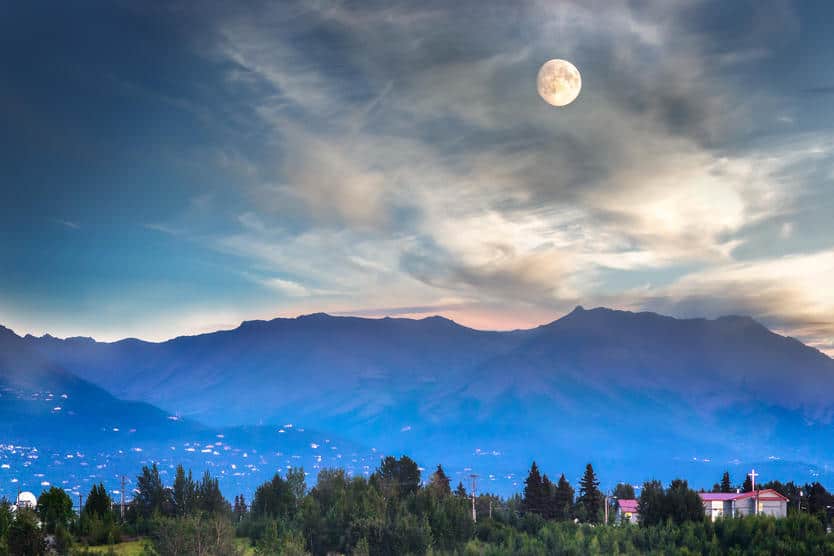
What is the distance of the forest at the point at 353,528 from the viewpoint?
46.8 m

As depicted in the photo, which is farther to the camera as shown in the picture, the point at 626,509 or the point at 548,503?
the point at 548,503

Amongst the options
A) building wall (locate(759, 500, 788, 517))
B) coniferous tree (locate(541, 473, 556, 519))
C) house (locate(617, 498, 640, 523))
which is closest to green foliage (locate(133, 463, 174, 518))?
coniferous tree (locate(541, 473, 556, 519))

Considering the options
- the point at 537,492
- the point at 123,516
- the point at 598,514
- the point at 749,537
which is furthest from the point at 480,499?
the point at 749,537

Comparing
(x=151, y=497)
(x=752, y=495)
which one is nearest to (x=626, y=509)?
(x=752, y=495)

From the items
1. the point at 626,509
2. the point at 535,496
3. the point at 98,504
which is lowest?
the point at 98,504

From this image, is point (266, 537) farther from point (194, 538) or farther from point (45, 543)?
point (45, 543)

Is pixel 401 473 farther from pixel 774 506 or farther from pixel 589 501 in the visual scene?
pixel 774 506

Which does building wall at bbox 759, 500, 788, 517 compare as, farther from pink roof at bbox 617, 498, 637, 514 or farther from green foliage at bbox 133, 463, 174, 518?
green foliage at bbox 133, 463, 174, 518

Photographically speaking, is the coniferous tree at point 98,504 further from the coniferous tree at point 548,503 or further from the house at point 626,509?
the house at point 626,509

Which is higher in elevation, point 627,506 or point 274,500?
point 627,506

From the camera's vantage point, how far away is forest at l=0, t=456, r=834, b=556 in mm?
46750

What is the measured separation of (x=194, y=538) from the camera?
42.5m

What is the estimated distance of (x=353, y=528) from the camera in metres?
57.7

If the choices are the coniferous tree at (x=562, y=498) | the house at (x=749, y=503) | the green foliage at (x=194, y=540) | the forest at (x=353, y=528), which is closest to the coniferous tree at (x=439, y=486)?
the forest at (x=353, y=528)
